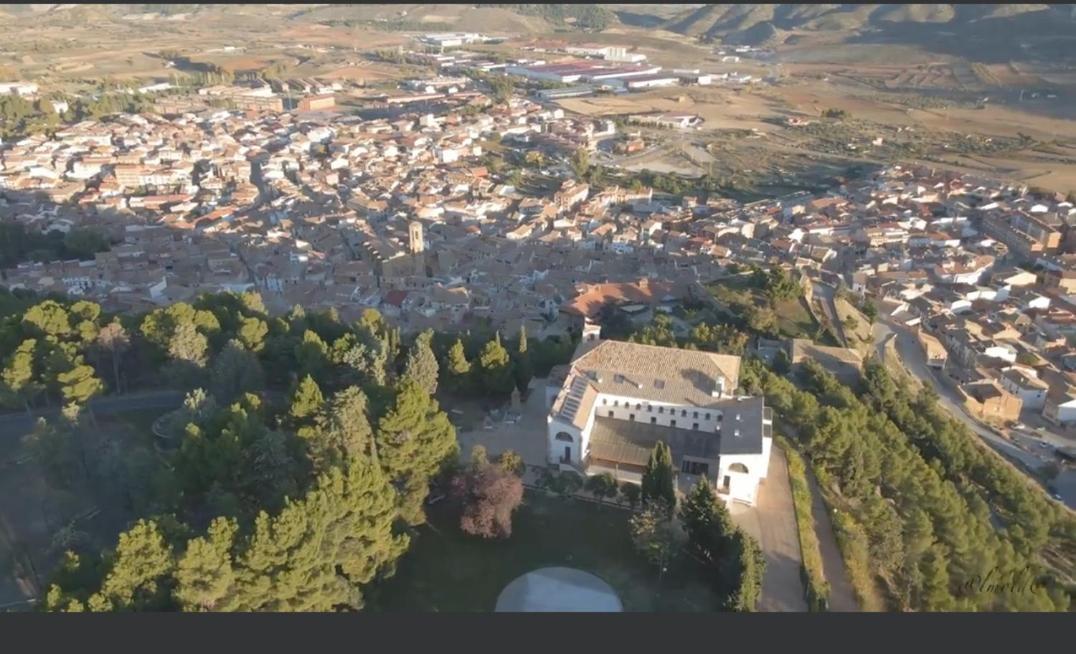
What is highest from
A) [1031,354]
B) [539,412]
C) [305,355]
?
[305,355]

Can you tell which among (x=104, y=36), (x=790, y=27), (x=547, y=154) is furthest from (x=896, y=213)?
(x=104, y=36)

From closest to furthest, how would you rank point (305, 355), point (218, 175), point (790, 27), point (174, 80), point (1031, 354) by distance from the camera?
point (305, 355)
point (1031, 354)
point (218, 175)
point (174, 80)
point (790, 27)

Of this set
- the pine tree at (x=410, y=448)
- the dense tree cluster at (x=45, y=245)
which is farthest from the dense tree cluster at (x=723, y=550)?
the dense tree cluster at (x=45, y=245)

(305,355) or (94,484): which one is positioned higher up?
(305,355)

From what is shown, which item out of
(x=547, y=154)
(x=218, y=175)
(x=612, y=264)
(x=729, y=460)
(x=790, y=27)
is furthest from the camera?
(x=790, y=27)

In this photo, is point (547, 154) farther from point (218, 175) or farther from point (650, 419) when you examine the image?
point (650, 419)

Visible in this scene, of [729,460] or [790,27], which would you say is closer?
[729,460]

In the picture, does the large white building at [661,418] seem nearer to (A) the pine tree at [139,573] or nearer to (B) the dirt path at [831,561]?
(B) the dirt path at [831,561]
